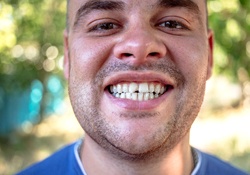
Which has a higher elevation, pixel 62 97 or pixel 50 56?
pixel 50 56

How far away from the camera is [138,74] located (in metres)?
1.73

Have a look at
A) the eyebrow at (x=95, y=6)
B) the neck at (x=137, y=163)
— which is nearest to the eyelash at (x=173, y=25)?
the eyebrow at (x=95, y=6)

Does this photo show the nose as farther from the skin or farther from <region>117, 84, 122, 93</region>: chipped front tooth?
<region>117, 84, 122, 93</region>: chipped front tooth

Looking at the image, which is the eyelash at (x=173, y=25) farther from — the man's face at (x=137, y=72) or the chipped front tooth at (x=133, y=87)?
the chipped front tooth at (x=133, y=87)

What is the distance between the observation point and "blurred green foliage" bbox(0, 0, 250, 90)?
3508 mm

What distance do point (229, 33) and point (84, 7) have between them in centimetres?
209

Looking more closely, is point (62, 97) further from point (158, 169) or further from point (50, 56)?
point (158, 169)

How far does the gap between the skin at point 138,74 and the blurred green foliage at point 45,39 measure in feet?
3.63

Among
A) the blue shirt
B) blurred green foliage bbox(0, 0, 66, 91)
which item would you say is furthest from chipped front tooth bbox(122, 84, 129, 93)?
blurred green foliage bbox(0, 0, 66, 91)

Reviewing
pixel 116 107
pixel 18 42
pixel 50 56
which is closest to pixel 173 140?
pixel 116 107

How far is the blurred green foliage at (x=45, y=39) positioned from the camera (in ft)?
11.5

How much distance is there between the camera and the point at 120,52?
1723mm

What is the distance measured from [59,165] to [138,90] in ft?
2.39

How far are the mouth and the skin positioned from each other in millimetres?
21
